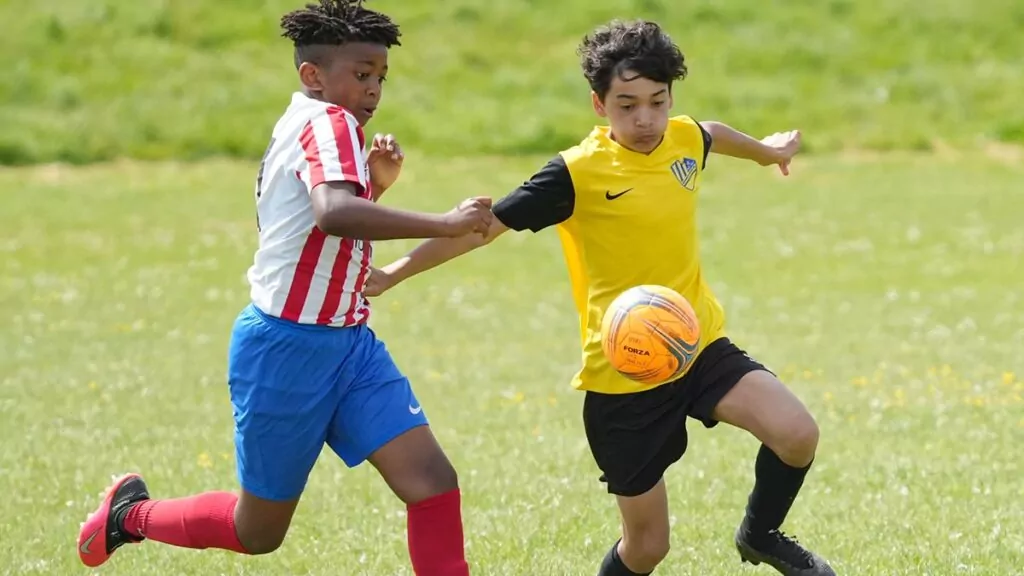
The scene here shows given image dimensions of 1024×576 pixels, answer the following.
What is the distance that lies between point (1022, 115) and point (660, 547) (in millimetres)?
22683

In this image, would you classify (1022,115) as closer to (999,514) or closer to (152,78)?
(152,78)

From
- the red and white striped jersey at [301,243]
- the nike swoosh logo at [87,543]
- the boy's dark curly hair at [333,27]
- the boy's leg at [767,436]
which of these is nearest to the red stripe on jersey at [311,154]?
the red and white striped jersey at [301,243]

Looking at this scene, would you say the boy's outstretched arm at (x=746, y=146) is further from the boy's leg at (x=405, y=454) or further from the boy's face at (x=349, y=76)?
the boy's leg at (x=405, y=454)

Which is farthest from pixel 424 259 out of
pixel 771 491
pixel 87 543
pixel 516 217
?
pixel 87 543

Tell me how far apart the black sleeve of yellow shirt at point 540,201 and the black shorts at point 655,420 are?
0.67 metres

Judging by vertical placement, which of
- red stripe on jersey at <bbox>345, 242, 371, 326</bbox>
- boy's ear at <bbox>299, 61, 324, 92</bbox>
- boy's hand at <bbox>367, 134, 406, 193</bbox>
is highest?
boy's ear at <bbox>299, 61, 324, 92</bbox>

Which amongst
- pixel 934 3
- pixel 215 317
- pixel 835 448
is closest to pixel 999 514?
pixel 835 448

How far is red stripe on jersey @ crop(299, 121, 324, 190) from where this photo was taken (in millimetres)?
4723

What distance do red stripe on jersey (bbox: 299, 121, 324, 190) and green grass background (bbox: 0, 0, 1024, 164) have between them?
2088 cm

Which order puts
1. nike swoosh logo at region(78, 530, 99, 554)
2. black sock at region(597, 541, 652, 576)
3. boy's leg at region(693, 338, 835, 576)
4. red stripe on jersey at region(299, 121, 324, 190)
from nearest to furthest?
red stripe on jersey at region(299, 121, 324, 190), boy's leg at region(693, 338, 835, 576), black sock at region(597, 541, 652, 576), nike swoosh logo at region(78, 530, 99, 554)

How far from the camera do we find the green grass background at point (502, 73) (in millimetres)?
25875

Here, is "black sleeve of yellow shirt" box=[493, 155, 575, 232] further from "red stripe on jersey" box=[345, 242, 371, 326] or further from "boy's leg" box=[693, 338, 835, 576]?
"boy's leg" box=[693, 338, 835, 576]

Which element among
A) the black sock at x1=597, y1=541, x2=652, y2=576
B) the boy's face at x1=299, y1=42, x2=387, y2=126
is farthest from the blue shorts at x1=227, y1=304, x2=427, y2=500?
the black sock at x1=597, y1=541, x2=652, y2=576

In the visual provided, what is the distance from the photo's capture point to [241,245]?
18.5 meters
